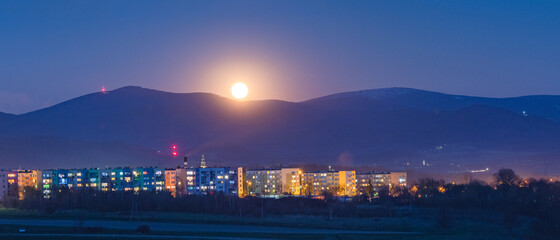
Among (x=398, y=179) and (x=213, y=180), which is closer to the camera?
(x=213, y=180)

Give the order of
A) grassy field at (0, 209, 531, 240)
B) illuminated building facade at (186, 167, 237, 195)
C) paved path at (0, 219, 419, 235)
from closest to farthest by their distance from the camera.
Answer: grassy field at (0, 209, 531, 240) < paved path at (0, 219, 419, 235) < illuminated building facade at (186, 167, 237, 195)

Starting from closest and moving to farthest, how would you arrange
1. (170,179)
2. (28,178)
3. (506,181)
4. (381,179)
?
(506,181) < (28,178) < (170,179) < (381,179)

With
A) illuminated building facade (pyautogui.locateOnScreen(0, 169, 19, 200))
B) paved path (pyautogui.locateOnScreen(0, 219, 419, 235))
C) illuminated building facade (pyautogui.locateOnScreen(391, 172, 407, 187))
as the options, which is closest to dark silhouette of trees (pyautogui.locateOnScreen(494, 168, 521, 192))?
illuminated building facade (pyautogui.locateOnScreen(391, 172, 407, 187))

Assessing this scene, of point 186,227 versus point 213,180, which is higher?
point 213,180

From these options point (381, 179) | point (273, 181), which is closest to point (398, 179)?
point (381, 179)

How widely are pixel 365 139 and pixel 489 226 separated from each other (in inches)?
6168

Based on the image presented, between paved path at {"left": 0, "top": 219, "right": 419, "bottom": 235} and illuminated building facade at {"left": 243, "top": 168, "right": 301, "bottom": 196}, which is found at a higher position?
illuminated building facade at {"left": 243, "top": 168, "right": 301, "bottom": 196}

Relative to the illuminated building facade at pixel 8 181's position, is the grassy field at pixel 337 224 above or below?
below

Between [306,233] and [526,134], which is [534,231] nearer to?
[306,233]

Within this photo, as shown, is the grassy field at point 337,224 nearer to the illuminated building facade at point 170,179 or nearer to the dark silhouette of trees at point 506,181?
the dark silhouette of trees at point 506,181

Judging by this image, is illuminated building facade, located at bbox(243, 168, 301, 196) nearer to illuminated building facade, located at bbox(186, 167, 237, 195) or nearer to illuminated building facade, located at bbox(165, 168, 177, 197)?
illuminated building facade, located at bbox(186, 167, 237, 195)

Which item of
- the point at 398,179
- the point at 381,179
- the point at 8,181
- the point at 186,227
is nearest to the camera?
the point at 186,227

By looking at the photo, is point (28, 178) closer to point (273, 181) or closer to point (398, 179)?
point (273, 181)

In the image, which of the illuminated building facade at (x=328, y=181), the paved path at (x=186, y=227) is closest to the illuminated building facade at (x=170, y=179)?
the illuminated building facade at (x=328, y=181)
